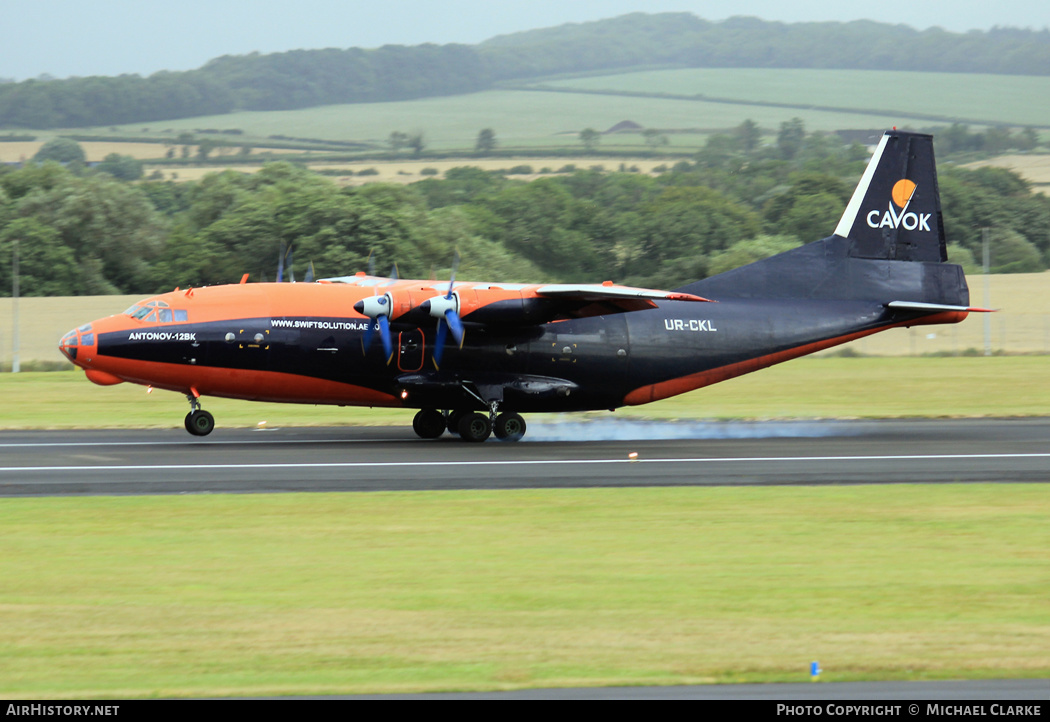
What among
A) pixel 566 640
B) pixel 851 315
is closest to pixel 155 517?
pixel 566 640

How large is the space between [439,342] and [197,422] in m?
6.19

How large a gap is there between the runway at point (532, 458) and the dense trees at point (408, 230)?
105 feet

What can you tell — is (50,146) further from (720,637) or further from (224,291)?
(720,637)

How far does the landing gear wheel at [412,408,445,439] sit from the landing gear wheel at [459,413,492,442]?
112 centimetres

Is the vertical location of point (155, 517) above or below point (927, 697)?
below

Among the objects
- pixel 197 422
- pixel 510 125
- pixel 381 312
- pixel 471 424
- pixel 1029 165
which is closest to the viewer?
pixel 381 312

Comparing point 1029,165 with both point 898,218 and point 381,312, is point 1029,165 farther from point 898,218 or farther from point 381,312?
point 381,312

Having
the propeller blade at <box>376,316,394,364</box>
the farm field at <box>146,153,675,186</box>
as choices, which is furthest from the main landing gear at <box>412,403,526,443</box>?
the farm field at <box>146,153,675,186</box>

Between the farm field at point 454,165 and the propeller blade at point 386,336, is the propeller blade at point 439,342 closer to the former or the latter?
the propeller blade at point 386,336

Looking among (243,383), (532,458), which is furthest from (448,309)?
(243,383)

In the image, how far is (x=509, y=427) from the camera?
26984mm

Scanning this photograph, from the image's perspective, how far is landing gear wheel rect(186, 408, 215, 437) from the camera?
25781mm
